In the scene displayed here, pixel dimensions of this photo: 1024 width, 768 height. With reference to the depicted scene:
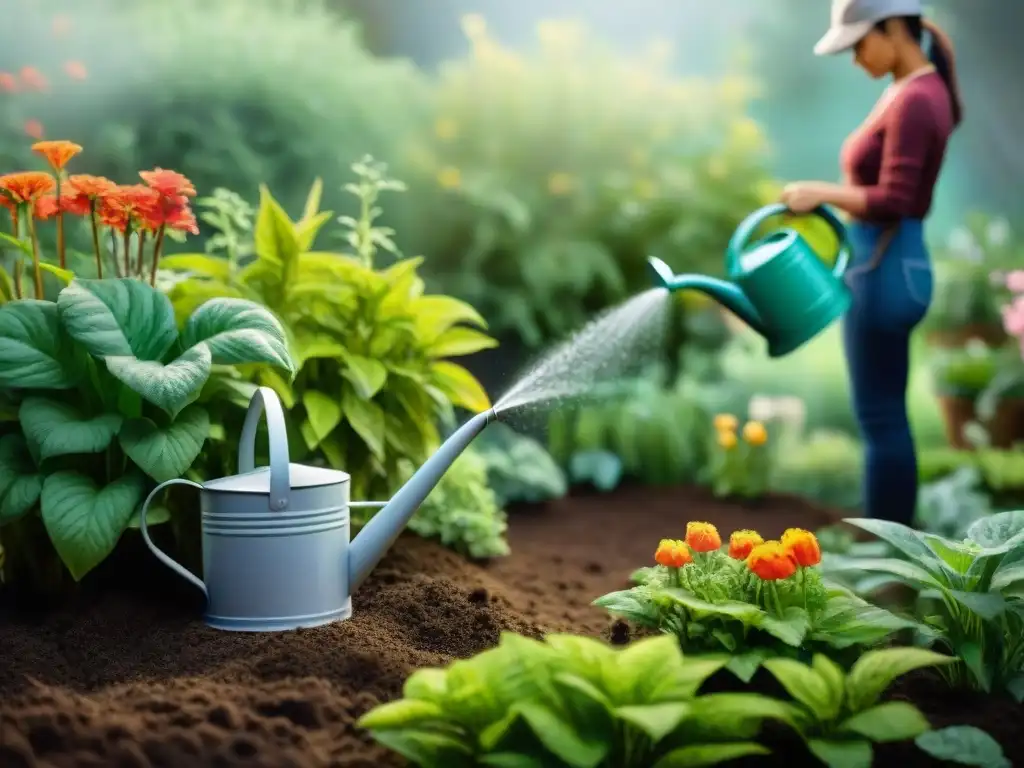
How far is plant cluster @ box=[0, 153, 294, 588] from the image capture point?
1805mm

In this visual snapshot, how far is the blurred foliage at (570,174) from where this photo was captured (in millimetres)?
4031

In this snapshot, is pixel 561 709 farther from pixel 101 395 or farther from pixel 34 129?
pixel 34 129

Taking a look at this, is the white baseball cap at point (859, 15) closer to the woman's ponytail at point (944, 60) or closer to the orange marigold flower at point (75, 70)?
the woman's ponytail at point (944, 60)

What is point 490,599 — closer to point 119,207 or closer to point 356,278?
point 356,278

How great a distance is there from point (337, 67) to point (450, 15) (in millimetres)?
703

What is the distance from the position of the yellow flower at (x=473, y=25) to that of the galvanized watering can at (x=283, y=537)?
9.02 feet

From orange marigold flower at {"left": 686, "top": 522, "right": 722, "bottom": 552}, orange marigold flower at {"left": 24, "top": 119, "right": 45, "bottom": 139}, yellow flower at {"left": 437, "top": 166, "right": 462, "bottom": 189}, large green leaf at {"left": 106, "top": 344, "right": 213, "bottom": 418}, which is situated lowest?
orange marigold flower at {"left": 686, "top": 522, "right": 722, "bottom": 552}

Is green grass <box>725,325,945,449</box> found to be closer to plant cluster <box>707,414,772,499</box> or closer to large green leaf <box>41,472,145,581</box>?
plant cluster <box>707,414,772,499</box>

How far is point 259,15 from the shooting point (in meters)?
3.85

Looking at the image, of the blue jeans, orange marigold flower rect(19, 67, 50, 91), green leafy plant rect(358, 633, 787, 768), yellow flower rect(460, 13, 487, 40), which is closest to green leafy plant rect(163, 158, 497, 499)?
green leafy plant rect(358, 633, 787, 768)

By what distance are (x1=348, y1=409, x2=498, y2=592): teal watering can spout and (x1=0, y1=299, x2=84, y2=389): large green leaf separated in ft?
1.90

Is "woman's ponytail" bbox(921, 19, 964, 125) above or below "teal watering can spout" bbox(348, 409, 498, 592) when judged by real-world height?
above

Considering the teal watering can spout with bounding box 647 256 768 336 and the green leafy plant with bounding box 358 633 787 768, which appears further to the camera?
the teal watering can spout with bounding box 647 256 768 336

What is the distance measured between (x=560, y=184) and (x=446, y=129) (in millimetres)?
486
